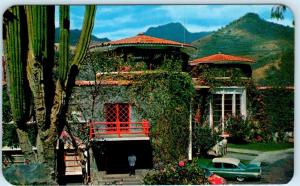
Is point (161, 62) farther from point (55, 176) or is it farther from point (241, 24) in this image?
point (55, 176)

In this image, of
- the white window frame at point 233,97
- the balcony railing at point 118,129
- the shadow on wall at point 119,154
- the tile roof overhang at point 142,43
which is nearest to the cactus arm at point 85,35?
the tile roof overhang at point 142,43

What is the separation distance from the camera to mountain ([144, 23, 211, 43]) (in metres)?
6.65

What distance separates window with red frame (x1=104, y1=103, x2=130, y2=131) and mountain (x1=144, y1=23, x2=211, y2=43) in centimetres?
70

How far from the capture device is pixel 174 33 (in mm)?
6684

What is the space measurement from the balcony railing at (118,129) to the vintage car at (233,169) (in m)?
0.65

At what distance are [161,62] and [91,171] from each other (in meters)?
1.14

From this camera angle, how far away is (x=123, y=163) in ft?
22.8

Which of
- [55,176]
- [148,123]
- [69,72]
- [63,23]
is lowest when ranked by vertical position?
Answer: [55,176]

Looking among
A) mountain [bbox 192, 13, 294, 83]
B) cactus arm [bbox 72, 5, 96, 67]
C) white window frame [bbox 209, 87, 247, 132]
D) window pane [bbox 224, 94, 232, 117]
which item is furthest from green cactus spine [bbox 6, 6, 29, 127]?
window pane [bbox 224, 94, 232, 117]

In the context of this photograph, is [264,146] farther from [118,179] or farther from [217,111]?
[118,179]

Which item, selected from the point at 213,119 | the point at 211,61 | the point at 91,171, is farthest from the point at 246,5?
the point at 91,171

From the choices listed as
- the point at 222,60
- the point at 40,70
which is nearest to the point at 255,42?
the point at 222,60

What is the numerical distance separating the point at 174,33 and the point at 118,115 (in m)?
0.88

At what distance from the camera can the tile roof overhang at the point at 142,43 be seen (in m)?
6.73
